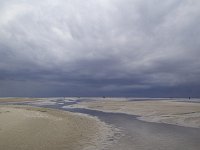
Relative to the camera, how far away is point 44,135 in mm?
20156

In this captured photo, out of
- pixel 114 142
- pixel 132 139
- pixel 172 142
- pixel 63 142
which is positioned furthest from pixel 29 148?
pixel 172 142

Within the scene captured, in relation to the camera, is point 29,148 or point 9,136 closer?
point 29,148

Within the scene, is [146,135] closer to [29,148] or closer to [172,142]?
[172,142]

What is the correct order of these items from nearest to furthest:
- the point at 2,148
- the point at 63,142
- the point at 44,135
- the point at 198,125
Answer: the point at 2,148 < the point at 63,142 < the point at 44,135 < the point at 198,125

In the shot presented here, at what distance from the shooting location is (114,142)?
18859 mm

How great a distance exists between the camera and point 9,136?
61.5 ft

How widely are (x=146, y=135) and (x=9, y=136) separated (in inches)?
477

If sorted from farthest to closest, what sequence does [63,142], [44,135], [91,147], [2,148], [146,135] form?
[146,135], [44,135], [63,142], [91,147], [2,148]

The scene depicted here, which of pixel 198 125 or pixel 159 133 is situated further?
pixel 198 125

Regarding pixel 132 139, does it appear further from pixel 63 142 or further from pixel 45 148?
pixel 45 148

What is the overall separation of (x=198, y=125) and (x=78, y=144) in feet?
54.2

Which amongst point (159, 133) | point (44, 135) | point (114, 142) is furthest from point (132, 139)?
point (44, 135)

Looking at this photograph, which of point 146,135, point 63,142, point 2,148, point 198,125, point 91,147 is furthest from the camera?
point 198,125

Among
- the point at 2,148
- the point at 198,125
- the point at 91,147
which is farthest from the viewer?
the point at 198,125
